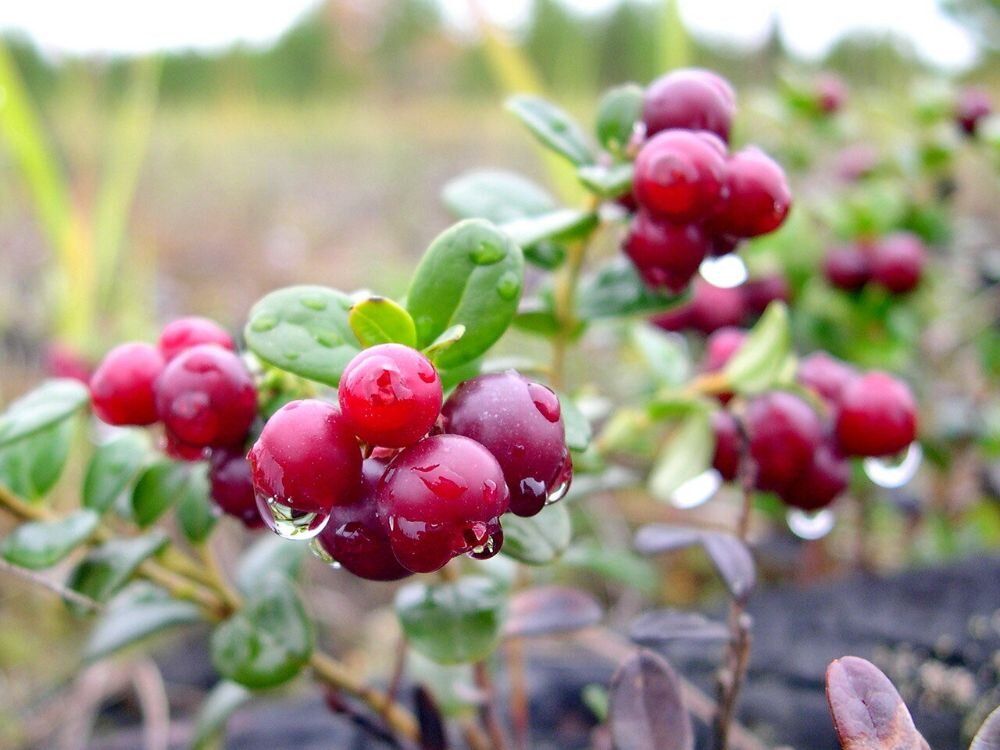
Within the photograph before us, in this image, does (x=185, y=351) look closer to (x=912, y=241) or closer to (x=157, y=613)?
(x=157, y=613)

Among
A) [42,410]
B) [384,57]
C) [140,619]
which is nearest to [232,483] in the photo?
[42,410]

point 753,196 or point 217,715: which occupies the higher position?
point 753,196

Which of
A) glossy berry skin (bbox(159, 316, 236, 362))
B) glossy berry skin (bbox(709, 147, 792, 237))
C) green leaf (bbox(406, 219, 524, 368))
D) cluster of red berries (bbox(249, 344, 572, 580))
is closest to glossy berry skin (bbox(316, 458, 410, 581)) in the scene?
cluster of red berries (bbox(249, 344, 572, 580))

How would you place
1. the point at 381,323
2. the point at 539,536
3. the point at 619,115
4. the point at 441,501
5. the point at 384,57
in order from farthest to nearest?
the point at 384,57
the point at 619,115
the point at 539,536
the point at 381,323
the point at 441,501

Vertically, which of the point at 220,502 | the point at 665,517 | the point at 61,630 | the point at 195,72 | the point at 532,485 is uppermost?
the point at 532,485

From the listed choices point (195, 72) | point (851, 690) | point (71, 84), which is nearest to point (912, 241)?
point (851, 690)

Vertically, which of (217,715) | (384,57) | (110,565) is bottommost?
(384,57)

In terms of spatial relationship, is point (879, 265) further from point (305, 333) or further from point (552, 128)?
point (305, 333)
